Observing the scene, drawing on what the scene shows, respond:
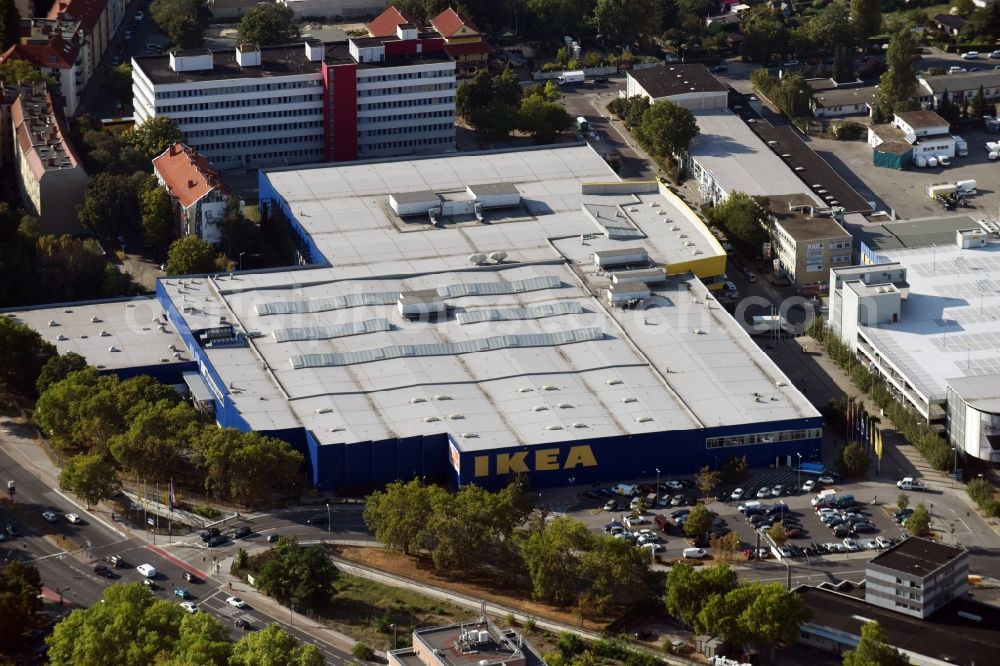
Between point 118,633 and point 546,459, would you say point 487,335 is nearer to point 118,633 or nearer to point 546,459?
point 546,459

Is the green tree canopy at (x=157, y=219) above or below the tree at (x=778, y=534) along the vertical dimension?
above

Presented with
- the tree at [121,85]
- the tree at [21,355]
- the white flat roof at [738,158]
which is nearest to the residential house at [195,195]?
the tree at [21,355]

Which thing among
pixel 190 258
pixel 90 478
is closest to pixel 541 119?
pixel 190 258

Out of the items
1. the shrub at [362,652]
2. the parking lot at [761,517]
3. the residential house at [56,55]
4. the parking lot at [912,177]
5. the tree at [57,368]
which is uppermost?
the residential house at [56,55]

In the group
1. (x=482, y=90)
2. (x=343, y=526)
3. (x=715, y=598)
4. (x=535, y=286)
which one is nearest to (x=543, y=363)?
(x=535, y=286)

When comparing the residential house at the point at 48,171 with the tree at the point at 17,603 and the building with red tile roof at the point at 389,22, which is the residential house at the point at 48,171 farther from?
the tree at the point at 17,603

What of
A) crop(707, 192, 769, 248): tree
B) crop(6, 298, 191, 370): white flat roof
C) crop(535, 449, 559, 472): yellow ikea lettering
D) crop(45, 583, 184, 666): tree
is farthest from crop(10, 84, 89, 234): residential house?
crop(45, 583, 184, 666): tree
